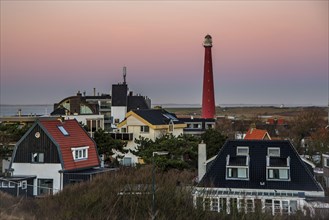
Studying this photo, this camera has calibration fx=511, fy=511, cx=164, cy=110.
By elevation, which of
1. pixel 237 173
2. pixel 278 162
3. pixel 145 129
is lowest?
pixel 237 173

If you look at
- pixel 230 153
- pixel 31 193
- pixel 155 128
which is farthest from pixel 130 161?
pixel 230 153

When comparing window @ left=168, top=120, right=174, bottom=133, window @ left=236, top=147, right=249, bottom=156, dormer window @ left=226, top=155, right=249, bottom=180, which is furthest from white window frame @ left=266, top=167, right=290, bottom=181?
window @ left=168, top=120, right=174, bottom=133

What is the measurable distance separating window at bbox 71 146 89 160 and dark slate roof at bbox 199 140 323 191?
9.80 meters

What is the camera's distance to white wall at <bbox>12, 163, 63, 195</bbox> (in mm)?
31098

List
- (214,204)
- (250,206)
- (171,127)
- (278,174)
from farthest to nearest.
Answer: (171,127), (278,174), (214,204), (250,206)

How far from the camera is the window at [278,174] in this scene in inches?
1021

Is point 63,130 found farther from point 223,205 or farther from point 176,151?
point 223,205

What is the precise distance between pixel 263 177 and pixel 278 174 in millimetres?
772

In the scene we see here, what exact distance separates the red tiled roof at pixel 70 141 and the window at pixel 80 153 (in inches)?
9.4

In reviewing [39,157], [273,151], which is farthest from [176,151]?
[273,151]

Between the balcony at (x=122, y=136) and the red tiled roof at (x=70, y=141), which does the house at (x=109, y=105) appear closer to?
the balcony at (x=122, y=136)

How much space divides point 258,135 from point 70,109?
72.2 ft

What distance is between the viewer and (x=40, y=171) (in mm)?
31781

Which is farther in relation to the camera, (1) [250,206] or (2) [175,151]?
(2) [175,151]
